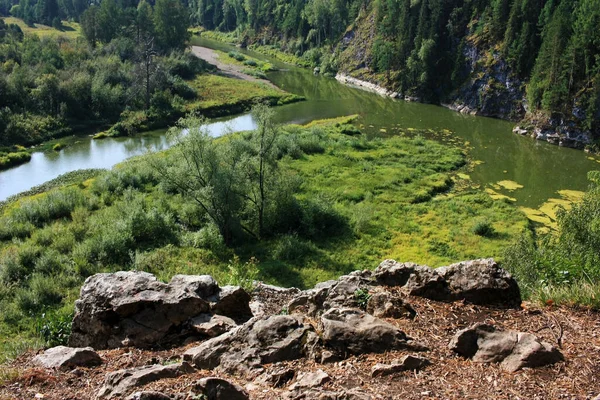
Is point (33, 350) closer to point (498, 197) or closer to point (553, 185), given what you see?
point (498, 197)

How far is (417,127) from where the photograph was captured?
204 feet

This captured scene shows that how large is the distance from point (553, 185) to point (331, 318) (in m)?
41.2

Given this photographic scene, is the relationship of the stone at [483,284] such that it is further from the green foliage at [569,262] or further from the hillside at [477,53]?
the hillside at [477,53]

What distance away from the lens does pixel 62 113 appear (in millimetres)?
58781

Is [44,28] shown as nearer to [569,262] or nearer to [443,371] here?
[569,262]

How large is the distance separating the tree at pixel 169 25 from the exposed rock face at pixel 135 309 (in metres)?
90.0

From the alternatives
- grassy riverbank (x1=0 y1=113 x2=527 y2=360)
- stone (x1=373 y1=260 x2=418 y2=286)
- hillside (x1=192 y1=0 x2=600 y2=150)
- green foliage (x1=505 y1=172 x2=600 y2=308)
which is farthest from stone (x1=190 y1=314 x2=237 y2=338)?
hillside (x1=192 y1=0 x2=600 y2=150)

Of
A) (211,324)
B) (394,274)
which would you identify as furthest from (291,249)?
(211,324)

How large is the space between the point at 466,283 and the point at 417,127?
53931 mm

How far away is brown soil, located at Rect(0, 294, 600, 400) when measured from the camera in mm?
7488

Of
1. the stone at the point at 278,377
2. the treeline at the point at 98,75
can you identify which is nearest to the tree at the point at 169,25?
the treeline at the point at 98,75

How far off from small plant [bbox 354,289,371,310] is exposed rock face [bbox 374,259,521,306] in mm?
1129

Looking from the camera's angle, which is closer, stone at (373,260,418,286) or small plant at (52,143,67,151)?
stone at (373,260,418,286)

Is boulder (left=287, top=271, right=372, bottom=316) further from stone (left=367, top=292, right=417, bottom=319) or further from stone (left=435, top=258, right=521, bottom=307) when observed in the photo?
stone (left=435, top=258, right=521, bottom=307)
